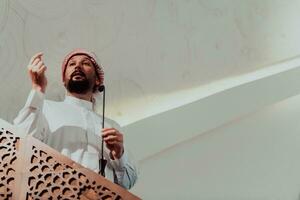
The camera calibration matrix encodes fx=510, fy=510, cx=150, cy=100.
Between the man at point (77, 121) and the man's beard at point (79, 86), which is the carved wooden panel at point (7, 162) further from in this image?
the man's beard at point (79, 86)

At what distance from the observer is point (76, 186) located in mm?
1449

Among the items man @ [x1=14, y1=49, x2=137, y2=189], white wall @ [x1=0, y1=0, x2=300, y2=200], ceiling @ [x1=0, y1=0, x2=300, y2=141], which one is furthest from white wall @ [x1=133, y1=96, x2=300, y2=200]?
man @ [x1=14, y1=49, x2=137, y2=189]

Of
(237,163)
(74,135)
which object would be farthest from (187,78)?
(74,135)

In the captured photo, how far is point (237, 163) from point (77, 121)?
155 centimetres

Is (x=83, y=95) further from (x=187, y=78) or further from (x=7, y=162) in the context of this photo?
(x=187, y=78)

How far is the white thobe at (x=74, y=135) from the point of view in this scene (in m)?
1.75

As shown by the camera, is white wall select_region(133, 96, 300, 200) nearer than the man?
No

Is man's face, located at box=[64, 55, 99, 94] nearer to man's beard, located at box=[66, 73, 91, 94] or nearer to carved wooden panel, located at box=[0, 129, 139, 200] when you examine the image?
man's beard, located at box=[66, 73, 91, 94]

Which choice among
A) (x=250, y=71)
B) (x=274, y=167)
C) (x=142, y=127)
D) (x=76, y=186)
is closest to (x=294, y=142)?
(x=274, y=167)

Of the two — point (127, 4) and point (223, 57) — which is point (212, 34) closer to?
point (223, 57)

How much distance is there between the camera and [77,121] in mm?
1978

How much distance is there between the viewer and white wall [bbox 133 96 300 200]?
9.27 feet

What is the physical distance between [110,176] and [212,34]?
1.76 meters

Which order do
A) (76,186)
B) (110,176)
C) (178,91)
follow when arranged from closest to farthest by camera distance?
(76,186) → (110,176) → (178,91)
